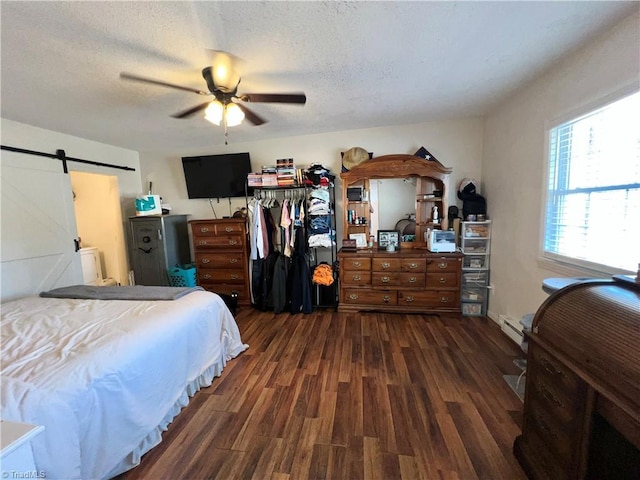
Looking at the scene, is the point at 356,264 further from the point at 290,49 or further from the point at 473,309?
the point at 290,49

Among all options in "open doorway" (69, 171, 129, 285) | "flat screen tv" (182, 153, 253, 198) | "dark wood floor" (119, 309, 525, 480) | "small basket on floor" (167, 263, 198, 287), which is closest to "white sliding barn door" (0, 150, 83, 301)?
"open doorway" (69, 171, 129, 285)

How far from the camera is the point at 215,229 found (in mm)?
3609

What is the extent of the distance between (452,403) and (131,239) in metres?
4.37

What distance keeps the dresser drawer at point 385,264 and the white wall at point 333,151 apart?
2.52 feet

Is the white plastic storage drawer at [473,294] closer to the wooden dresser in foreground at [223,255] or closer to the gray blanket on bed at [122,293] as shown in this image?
the wooden dresser in foreground at [223,255]

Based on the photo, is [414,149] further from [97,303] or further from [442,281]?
[97,303]

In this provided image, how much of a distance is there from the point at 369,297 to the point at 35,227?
13.0 feet

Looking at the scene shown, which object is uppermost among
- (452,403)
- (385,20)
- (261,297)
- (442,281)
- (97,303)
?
(385,20)

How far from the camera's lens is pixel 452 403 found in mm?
1770

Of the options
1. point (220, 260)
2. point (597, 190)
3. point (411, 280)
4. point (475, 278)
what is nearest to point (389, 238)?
point (411, 280)

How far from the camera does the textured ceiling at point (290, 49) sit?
54.4 inches

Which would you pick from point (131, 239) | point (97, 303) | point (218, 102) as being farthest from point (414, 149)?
point (131, 239)

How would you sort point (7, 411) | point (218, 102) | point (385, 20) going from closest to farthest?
point (7, 411), point (385, 20), point (218, 102)

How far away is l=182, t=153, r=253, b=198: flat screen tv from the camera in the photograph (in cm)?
383
